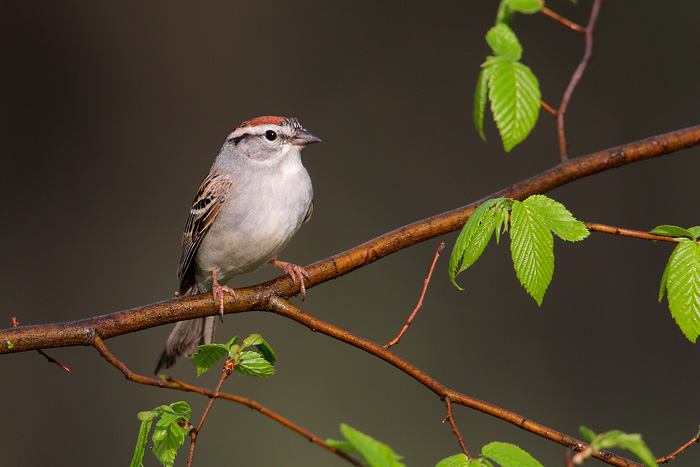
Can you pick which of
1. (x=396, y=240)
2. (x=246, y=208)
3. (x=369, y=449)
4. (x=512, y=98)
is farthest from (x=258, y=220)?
(x=369, y=449)

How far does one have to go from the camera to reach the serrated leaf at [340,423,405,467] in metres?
0.77

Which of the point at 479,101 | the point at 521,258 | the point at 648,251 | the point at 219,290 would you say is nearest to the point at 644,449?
the point at 521,258

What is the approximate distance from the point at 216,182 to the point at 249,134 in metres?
0.20

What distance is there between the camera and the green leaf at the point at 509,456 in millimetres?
975

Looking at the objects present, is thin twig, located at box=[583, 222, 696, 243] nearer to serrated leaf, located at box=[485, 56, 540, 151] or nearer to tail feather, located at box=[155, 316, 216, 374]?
serrated leaf, located at box=[485, 56, 540, 151]

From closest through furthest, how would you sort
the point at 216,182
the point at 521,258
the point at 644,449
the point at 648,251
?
the point at 644,449
the point at 521,258
the point at 216,182
the point at 648,251

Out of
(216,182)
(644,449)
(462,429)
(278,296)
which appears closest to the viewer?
(644,449)

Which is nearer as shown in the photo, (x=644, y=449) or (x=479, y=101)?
(x=644, y=449)

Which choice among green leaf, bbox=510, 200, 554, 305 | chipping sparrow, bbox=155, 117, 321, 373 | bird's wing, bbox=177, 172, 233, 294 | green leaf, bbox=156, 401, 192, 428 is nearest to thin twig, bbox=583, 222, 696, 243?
green leaf, bbox=510, 200, 554, 305

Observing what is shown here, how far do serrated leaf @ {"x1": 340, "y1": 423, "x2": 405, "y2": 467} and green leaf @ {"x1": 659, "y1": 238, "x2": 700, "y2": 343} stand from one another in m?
0.65

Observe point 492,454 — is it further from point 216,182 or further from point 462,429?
point 462,429

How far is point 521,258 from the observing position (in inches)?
44.5

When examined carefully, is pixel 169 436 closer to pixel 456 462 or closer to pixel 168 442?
pixel 168 442

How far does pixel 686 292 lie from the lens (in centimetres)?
116
